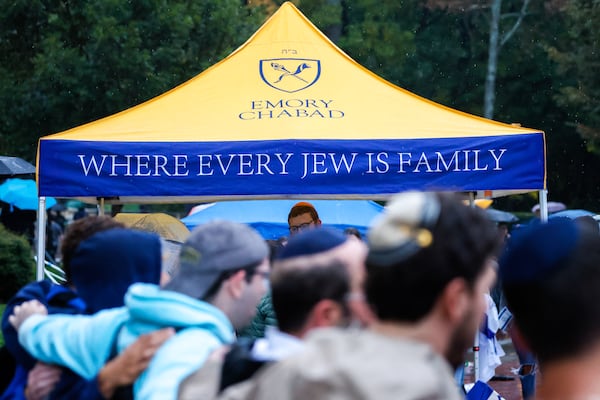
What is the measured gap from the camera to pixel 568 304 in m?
2.04

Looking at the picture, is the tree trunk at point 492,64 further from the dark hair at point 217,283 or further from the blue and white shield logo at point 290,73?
the dark hair at point 217,283

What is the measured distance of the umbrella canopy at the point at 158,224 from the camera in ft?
29.9

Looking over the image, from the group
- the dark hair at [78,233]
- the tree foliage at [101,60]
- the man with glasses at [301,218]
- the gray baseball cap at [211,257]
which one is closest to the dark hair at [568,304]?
the gray baseball cap at [211,257]

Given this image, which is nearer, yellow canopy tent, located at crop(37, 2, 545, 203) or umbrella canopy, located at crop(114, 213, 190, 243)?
yellow canopy tent, located at crop(37, 2, 545, 203)

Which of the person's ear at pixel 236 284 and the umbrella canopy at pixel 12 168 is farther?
the umbrella canopy at pixel 12 168

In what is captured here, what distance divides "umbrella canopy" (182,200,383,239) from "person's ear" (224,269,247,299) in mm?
10470

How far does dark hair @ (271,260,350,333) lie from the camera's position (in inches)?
107

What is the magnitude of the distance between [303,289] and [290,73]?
21.4 ft

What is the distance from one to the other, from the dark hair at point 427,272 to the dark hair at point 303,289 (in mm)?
541

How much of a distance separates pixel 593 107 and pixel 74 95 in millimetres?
13450

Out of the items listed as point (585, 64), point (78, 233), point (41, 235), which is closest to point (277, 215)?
point (41, 235)

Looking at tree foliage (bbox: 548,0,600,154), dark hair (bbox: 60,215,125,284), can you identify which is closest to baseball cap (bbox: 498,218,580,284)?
dark hair (bbox: 60,215,125,284)

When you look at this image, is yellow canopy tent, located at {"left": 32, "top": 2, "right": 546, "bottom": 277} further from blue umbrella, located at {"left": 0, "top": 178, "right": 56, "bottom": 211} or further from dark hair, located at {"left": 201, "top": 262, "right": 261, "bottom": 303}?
blue umbrella, located at {"left": 0, "top": 178, "right": 56, "bottom": 211}

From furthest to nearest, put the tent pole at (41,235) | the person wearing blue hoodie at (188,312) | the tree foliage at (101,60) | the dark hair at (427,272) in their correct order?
the tree foliage at (101,60), the tent pole at (41,235), the person wearing blue hoodie at (188,312), the dark hair at (427,272)
